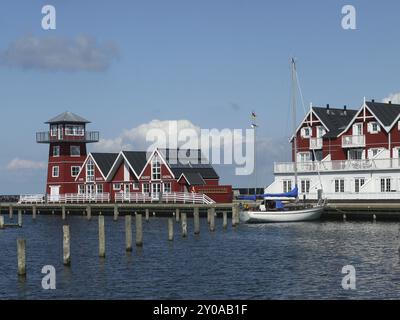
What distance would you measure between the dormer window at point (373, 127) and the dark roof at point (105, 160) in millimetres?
34374

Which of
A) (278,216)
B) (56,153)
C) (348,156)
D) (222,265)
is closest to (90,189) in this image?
(56,153)

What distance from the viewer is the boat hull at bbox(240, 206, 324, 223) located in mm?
67250

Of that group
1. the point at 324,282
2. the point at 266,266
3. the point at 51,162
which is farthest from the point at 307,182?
the point at 324,282

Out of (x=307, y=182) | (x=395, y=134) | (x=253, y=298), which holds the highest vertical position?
(x=395, y=134)

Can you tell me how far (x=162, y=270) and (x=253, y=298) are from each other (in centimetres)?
914

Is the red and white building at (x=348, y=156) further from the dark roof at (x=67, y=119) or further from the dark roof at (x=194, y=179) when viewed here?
the dark roof at (x=67, y=119)

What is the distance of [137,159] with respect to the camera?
95.6 meters

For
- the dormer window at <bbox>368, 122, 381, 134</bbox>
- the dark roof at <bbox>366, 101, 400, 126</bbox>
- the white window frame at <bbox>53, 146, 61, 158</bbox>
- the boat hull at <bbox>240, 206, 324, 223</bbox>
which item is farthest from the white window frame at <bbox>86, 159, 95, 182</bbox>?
the dark roof at <bbox>366, 101, 400, 126</bbox>

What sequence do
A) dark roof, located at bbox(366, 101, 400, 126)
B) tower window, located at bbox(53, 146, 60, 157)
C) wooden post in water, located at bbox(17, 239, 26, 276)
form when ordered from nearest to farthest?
wooden post in water, located at bbox(17, 239, 26, 276) < dark roof, located at bbox(366, 101, 400, 126) < tower window, located at bbox(53, 146, 60, 157)

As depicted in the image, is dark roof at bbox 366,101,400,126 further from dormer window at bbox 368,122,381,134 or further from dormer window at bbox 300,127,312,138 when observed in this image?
dormer window at bbox 300,127,312,138

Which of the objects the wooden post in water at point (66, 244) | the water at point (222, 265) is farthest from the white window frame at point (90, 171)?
the wooden post in water at point (66, 244)

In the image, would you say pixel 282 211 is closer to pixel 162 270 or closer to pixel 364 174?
pixel 364 174

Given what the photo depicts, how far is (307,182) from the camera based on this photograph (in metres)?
82.9
